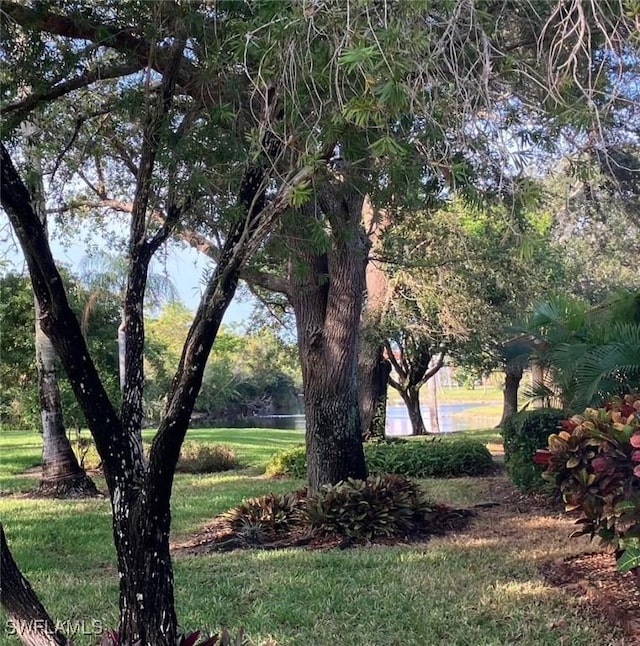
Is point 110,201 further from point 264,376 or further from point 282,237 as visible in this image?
point 264,376

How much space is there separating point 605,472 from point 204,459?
34.8 feet

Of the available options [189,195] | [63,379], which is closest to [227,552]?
[189,195]

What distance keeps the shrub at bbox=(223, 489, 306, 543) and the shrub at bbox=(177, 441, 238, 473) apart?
20.0 ft

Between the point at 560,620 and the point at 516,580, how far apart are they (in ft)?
2.85

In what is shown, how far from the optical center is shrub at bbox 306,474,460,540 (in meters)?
6.89

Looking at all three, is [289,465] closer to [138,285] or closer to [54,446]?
[54,446]

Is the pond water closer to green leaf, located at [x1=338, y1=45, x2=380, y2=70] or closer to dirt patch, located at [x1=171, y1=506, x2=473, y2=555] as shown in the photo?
dirt patch, located at [x1=171, y1=506, x2=473, y2=555]

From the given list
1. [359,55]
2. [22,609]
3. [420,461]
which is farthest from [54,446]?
[359,55]

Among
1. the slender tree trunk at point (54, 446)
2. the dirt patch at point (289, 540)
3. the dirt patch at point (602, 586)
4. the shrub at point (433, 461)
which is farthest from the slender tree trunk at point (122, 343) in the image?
the shrub at point (433, 461)

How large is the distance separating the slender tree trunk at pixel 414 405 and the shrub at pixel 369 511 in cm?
1587

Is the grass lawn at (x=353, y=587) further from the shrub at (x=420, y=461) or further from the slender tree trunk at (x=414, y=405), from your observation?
the slender tree trunk at (x=414, y=405)

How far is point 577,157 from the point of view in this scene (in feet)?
11.1

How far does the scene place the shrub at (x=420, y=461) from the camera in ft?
37.8

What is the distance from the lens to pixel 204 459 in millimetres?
13805
